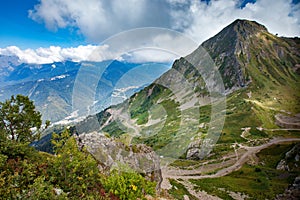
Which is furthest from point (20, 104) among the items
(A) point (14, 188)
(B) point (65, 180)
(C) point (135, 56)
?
(C) point (135, 56)

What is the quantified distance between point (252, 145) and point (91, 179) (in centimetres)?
15501

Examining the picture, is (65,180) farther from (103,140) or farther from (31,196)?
(103,140)

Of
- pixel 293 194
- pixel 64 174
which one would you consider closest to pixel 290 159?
pixel 293 194

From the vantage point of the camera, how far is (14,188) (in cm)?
1572

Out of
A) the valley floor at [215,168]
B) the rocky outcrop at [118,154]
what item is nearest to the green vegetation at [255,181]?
the valley floor at [215,168]

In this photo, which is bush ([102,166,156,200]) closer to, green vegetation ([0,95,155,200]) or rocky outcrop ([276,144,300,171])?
green vegetation ([0,95,155,200])

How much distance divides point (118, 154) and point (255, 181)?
76.9m

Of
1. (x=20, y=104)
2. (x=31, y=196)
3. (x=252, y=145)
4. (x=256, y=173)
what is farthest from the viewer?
(x=252, y=145)

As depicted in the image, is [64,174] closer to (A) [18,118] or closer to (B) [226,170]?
(A) [18,118]

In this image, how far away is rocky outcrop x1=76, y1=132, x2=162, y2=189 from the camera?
42.4 metres

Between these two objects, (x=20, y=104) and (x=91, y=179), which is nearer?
(x=91, y=179)

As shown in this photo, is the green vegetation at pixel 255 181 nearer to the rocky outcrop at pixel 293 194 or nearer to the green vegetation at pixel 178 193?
the rocky outcrop at pixel 293 194

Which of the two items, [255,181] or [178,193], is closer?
[178,193]

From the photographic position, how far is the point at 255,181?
316ft
